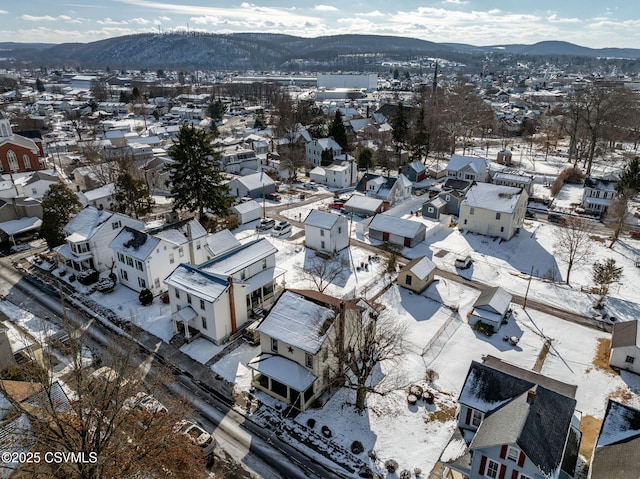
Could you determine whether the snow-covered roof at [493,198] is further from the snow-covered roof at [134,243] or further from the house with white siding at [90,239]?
the house with white siding at [90,239]

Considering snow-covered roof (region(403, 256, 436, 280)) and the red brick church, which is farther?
the red brick church

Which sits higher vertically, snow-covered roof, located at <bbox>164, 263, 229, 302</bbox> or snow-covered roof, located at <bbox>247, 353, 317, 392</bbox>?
snow-covered roof, located at <bbox>164, 263, 229, 302</bbox>

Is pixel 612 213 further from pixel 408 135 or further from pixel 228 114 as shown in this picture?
pixel 228 114

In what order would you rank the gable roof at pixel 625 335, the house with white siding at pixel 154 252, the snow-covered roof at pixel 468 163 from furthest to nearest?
the snow-covered roof at pixel 468 163, the house with white siding at pixel 154 252, the gable roof at pixel 625 335

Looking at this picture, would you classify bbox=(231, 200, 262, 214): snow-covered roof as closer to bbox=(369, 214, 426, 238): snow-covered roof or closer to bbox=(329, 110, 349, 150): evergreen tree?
bbox=(369, 214, 426, 238): snow-covered roof

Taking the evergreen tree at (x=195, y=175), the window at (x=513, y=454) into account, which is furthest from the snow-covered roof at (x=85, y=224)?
the window at (x=513, y=454)

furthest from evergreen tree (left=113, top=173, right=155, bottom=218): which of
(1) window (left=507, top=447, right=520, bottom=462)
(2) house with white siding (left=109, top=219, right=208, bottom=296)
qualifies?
(1) window (left=507, top=447, right=520, bottom=462)
